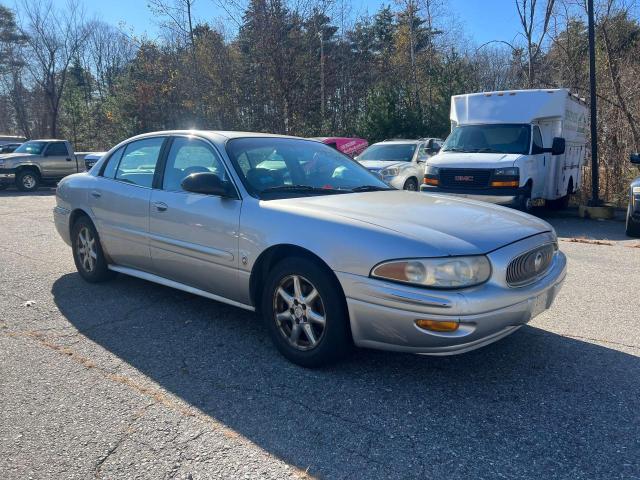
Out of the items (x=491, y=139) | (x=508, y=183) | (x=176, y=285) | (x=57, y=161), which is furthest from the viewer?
(x=57, y=161)

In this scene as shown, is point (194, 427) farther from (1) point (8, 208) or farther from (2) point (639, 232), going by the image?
(1) point (8, 208)

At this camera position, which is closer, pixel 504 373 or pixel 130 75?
pixel 504 373

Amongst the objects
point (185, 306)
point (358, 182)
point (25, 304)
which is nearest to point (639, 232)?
point (358, 182)

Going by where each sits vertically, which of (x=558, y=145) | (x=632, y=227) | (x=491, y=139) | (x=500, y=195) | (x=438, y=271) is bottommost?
(x=632, y=227)

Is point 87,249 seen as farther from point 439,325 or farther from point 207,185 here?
point 439,325

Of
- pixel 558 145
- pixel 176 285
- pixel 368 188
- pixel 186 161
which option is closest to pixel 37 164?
pixel 558 145

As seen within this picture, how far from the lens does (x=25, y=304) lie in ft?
16.3

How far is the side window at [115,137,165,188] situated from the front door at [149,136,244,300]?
22 centimetres

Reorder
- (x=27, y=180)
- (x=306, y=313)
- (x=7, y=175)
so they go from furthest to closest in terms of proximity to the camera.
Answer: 1. (x=27, y=180)
2. (x=7, y=175)
3. (x=306, y=313)

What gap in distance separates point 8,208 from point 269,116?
13.9 m

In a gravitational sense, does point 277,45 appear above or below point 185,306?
above

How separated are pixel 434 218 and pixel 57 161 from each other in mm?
19234

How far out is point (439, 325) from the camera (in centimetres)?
297

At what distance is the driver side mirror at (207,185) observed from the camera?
3.90 m
